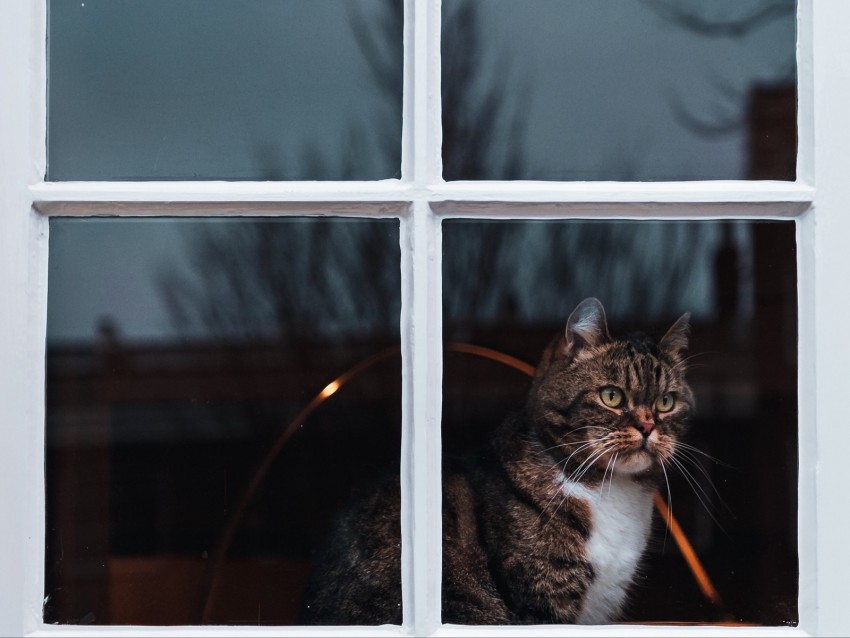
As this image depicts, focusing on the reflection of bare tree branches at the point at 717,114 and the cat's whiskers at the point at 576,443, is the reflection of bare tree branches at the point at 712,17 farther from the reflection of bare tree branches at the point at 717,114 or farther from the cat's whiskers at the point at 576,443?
the cat's whiskers at the point at 576,443

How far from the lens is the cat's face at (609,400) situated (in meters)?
1.40

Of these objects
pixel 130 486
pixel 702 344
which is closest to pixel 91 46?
pixel 130 486

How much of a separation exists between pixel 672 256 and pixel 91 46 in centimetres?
84

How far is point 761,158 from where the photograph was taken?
111cm

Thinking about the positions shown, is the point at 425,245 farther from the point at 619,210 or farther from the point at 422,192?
the point at 619,210

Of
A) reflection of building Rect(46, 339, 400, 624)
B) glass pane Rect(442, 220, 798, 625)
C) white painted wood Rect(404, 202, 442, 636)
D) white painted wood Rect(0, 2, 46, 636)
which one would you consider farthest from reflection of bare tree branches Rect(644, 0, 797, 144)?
white painted wood Rect(0, 2, 46, 636)

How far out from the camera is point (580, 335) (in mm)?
1423

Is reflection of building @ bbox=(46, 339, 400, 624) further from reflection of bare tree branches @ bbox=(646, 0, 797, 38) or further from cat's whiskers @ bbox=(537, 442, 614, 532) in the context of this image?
reflection of bare tree branches @ bbox=(646, 0, 797, 38)

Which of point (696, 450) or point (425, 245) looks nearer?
point (425, 245)

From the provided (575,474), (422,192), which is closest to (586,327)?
(575,474)

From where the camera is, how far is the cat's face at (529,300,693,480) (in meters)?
1.40

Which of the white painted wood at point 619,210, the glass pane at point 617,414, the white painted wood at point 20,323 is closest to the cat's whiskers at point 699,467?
the glass pane at point 617,414

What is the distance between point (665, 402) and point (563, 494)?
222mm
